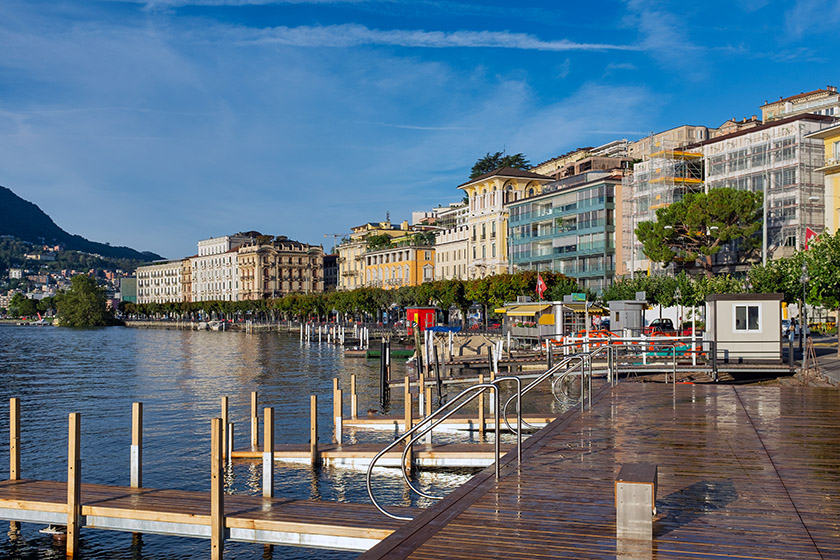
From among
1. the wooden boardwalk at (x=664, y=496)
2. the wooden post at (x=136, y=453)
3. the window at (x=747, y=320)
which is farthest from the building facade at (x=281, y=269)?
the wooden boardwalk at (x=664, y=496)

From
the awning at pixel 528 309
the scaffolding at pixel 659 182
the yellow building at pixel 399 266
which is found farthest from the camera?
the yellow building at pixel 399 266

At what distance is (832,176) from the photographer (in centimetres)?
6134

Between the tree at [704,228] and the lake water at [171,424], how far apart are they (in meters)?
27.2

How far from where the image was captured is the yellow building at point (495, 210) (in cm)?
10262

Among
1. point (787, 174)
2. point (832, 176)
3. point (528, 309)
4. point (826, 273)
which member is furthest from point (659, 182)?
point (826, 273)

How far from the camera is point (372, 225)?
17850cm

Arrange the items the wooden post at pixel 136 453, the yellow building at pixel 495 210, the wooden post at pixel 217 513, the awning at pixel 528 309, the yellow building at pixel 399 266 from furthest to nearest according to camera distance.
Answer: the yellow building at pixel 399 266
the yellow building at pixel 495 210
the awning at pixel 528 309
the wooden post at pixel 136 453
the wooden post at pixel 217 513

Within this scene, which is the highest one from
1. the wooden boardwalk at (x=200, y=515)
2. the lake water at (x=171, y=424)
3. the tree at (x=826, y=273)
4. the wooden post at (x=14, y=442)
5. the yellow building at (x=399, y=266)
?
the yellow building at (x=399, y=266)

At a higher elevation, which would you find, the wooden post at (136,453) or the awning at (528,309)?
the awning at (528,309)

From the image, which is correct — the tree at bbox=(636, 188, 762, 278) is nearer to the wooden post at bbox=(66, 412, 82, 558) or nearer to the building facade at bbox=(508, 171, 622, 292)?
the building facade at bbox=(508, 171, 622, 292)

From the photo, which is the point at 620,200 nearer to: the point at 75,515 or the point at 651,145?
the point at 651,145

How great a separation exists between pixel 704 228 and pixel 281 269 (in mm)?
136957

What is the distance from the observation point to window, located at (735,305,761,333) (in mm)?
32469

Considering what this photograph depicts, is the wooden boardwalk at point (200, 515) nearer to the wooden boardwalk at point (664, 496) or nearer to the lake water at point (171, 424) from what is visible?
the lake water at point (171, 424)
